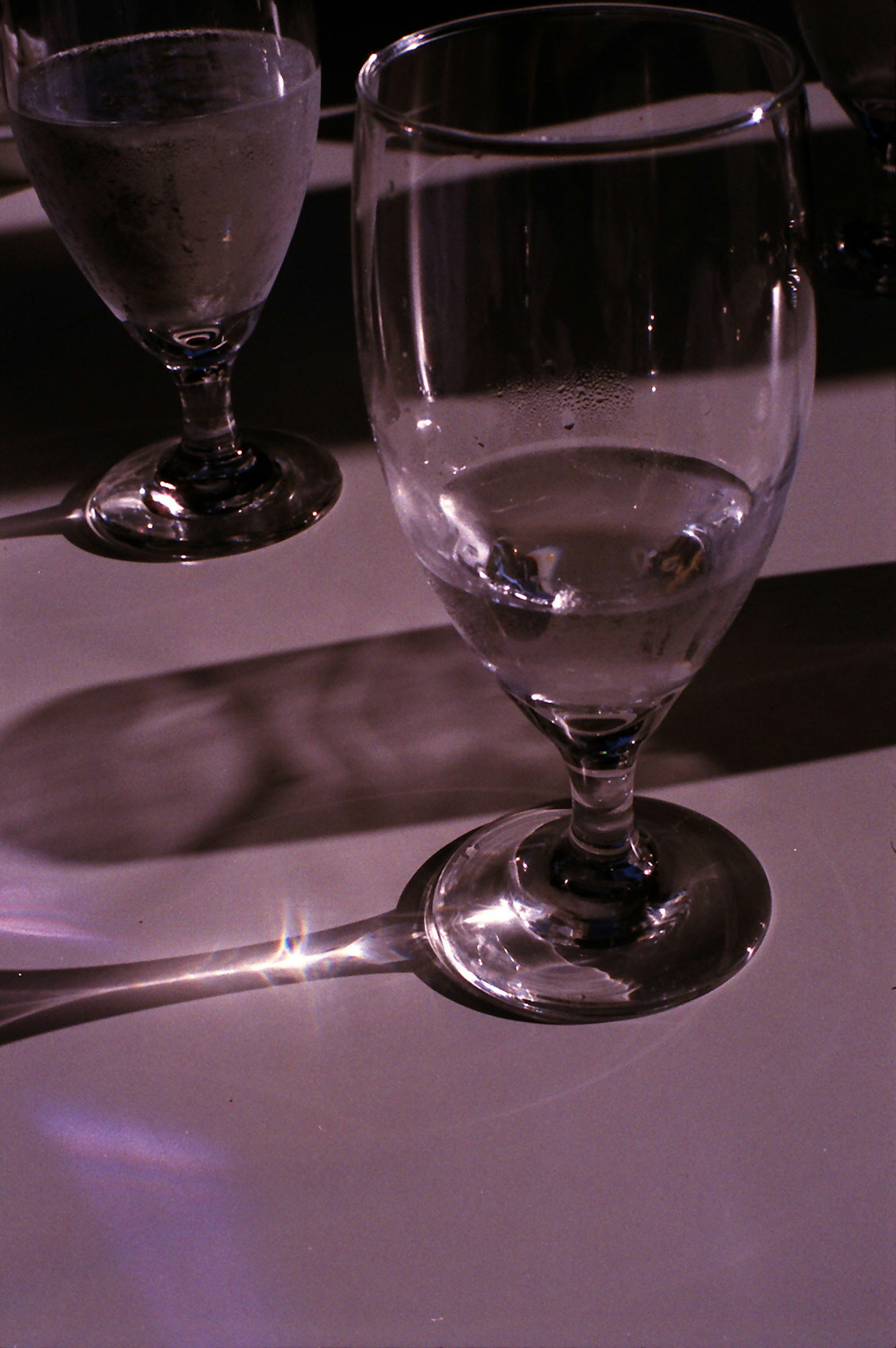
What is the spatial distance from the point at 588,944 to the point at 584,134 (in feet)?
0.56

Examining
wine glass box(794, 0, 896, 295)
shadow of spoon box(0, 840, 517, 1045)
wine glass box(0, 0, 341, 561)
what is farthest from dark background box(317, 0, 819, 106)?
shadow of spoon box(0, 840, 517, 1045)

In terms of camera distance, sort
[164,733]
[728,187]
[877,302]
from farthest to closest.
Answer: [877,302]
[164,733]
[728,187]

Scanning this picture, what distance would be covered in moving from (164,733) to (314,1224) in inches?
6.6

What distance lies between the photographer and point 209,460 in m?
0.52

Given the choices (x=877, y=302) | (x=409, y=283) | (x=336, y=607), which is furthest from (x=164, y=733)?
(x=877, y=302)

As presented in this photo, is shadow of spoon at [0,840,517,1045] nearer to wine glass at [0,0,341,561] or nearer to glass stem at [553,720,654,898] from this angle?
glass stem at [553,720,654,898]

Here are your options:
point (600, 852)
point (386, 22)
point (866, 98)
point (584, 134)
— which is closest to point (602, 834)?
point (600, 852)

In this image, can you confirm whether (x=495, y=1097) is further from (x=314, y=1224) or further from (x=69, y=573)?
(x=69, y=573)

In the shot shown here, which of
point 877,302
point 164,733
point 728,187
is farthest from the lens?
point 877,302

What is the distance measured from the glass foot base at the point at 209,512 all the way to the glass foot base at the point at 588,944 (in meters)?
0.17

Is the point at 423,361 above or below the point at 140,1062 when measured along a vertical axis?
above

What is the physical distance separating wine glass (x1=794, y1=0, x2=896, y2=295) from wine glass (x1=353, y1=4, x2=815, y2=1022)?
343 mm

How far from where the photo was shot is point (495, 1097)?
28cm

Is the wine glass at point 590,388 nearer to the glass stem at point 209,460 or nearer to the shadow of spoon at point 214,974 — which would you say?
the shadow of spoon at point 214,974
